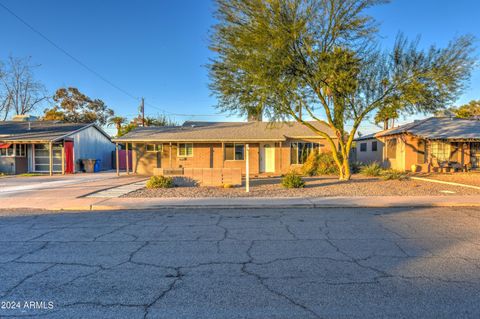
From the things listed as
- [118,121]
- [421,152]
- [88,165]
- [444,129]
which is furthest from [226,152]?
A: [118,121]

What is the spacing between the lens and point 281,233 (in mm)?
6684

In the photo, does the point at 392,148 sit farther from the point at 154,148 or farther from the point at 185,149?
the point at 154,148

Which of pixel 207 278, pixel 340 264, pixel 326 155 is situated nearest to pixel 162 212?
pixel 207 278

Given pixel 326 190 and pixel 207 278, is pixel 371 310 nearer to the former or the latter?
pixel 207 278

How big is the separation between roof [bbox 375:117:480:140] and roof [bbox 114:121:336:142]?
6561 mm

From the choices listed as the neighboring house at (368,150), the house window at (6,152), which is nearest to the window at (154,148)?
the house window at (6,152)

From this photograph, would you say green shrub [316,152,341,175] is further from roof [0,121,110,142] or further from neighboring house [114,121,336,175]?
roof [0,121,110,142]

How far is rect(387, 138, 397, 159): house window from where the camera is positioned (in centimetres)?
2524

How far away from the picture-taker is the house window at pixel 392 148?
25242 mm

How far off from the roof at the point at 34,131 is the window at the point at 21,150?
978 millimetres

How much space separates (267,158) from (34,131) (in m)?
21.3

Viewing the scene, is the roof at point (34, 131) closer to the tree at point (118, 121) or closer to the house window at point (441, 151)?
the tree at point (118, 121)

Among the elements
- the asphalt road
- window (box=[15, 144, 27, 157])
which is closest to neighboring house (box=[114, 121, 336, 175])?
window (box=[15, 144, 27, 157])

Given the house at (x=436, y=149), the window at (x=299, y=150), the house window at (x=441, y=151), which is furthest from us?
the house window at (x=441, y=151)
